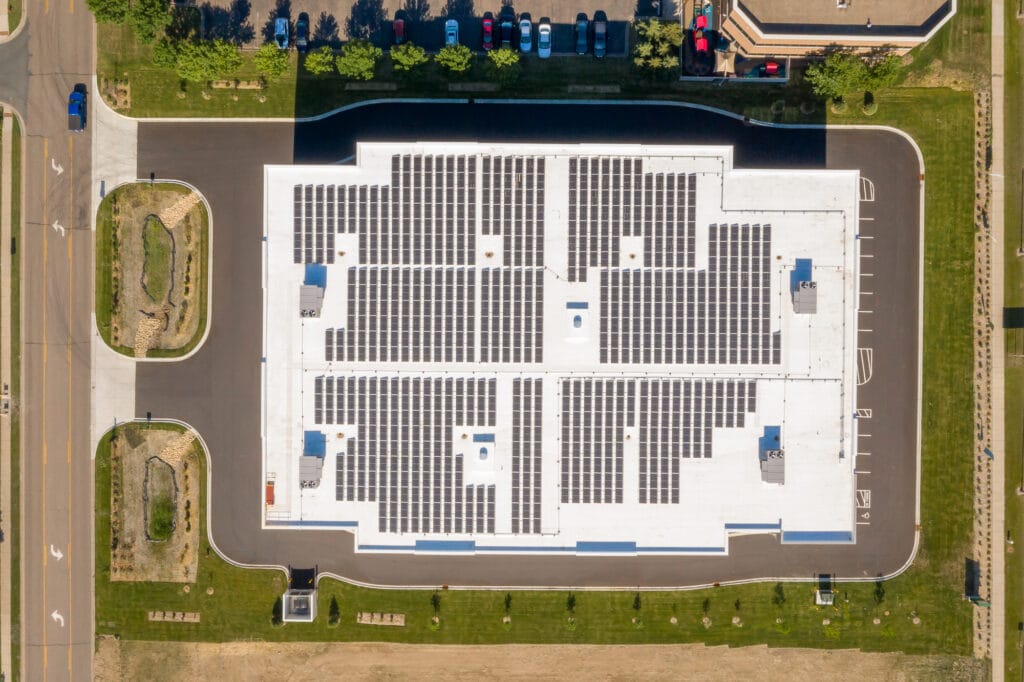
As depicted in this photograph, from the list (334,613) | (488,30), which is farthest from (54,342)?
(488,30)

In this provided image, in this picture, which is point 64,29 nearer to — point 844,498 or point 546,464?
point 546,464

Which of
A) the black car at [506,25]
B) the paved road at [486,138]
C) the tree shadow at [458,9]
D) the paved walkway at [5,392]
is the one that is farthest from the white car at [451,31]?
the paved walkway at [5,392]

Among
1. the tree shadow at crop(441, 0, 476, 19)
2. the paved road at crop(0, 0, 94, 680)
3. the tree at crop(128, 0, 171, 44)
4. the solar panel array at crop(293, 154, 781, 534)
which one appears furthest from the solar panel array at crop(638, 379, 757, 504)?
the tree at crop(128, 0, 171, 44)

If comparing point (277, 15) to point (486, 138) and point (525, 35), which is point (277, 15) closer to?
point (486, 138)

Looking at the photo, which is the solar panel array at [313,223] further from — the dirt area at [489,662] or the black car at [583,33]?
the dirt area at [489,662]

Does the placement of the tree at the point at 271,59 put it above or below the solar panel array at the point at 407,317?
above

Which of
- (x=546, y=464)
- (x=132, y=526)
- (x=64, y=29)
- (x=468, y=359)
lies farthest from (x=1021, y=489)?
(x=64, y=29)
